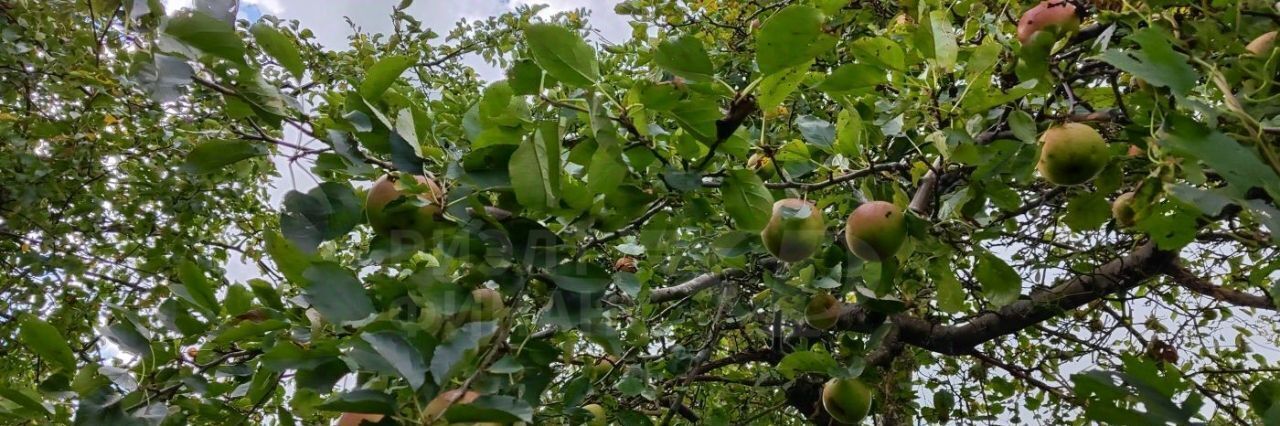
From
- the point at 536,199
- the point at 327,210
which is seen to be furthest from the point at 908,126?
the point at 327,210

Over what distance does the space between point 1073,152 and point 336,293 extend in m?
1.11

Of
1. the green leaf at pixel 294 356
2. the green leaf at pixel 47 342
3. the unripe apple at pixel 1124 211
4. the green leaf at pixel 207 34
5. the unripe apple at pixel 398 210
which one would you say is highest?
the unripe apple at pixel 1124 211

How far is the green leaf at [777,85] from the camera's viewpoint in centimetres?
94

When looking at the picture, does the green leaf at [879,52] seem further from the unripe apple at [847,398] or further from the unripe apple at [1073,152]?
the unripe apple at [847,398]

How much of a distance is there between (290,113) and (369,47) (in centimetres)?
277

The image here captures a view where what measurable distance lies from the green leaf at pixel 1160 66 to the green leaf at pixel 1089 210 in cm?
46

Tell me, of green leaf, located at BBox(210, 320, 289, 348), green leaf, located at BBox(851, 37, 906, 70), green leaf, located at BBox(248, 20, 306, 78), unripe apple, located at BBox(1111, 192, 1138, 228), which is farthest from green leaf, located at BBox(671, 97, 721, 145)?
unripe apple, located at BBox(1111, 192, 1138, 228)

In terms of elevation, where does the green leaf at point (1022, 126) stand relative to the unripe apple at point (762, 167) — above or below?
below

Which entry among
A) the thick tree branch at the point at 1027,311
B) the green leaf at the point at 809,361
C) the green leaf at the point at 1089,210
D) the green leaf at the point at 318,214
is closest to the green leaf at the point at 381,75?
the green leaf at the point at 318,214

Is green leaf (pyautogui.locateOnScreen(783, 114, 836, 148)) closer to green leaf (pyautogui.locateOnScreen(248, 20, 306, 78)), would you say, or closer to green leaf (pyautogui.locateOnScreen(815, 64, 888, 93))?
green leaf (pyautogui.locateOnScreen(815, 64, 888, 93))

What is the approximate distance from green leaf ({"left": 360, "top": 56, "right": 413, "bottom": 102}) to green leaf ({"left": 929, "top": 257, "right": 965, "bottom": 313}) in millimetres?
1050

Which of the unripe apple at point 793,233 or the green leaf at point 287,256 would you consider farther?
the unripe apple at point 793,233

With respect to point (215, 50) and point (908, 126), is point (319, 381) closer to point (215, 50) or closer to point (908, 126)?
point (215, 50)

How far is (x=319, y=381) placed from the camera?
936 millimetres
